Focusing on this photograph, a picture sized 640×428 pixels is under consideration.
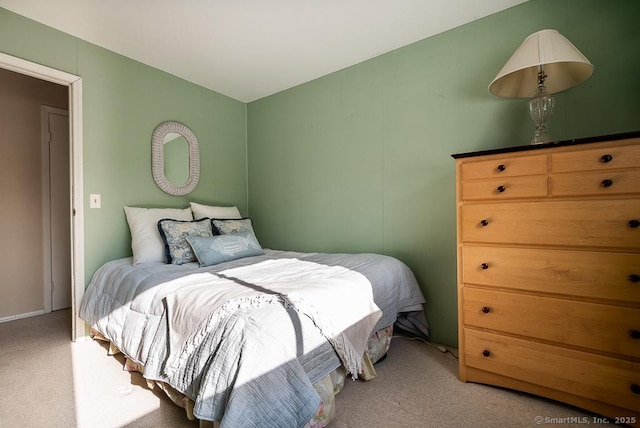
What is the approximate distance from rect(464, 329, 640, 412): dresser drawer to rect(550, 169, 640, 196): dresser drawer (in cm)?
73

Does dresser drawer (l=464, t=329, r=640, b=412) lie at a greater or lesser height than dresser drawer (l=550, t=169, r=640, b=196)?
lesser

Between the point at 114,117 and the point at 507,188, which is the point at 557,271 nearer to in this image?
the point at 507,188

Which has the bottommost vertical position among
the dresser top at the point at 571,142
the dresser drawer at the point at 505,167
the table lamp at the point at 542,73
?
the dresser drawer at the point at 505,167

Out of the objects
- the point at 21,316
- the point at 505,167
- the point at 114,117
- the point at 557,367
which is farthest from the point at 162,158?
the point at 557,367

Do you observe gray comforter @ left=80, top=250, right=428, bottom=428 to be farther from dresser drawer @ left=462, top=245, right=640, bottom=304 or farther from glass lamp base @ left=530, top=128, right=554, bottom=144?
glass lamp base @ left=530, top=128, right=554, bottom=144

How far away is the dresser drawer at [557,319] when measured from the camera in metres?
1.26

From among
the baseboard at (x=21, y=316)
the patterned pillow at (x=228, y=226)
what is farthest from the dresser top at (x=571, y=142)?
the baseboard at (x=21, y=316)

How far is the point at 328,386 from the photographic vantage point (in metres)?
1.32

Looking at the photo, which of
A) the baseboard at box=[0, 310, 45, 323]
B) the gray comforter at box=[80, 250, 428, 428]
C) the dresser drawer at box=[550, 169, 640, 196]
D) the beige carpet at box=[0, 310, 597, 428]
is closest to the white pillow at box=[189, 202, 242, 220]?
the gray comforter at box=[80, 250, 428, 428]

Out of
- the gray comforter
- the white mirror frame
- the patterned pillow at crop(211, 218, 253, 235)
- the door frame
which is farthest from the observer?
the white mirror frame

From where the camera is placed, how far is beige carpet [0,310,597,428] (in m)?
1.38

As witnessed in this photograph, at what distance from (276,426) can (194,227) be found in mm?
1746

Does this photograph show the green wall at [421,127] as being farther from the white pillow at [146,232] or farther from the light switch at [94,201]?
the light switch at [94,201]

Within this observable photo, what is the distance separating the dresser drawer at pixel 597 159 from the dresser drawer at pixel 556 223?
156mm
